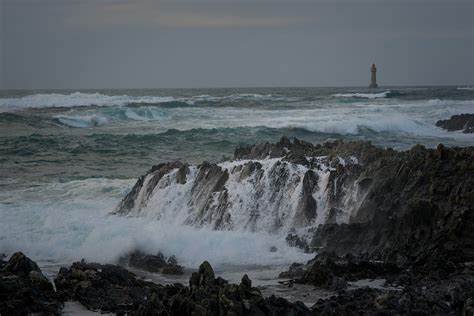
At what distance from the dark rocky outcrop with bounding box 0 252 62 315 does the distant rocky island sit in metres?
0.02

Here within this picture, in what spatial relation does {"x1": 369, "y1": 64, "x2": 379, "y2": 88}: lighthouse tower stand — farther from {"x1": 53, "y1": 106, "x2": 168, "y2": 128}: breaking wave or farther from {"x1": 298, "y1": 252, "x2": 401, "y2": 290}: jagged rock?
{"x1": 298, "y1": 252, "x2": 401, "y2": 290}: jagged rock

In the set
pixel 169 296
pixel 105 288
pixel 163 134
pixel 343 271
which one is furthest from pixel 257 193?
pixel 163 134

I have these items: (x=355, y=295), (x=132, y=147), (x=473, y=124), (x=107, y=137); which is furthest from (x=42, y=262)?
(x=473, y=124)

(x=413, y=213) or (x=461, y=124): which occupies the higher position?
(x=413, y=213)

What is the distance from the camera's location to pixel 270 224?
470 inches

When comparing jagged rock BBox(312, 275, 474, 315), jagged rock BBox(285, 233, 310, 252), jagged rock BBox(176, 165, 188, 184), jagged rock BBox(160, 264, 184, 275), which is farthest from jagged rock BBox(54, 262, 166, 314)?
jagged rock BBox(176, 165, 188, 184)

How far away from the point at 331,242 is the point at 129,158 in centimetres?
1258

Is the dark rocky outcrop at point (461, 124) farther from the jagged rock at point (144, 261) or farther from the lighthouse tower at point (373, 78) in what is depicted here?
A: the lighthouse tower at point (373, 78)

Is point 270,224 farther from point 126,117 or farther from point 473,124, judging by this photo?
point 126,117

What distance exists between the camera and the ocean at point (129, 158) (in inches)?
448

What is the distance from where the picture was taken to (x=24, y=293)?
7707 millimetres

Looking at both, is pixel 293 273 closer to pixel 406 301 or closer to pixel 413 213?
→ pixel 413 213

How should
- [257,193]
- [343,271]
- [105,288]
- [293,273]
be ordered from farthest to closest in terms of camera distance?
[257,193] → [293,273] → [343,271] → [105,288]

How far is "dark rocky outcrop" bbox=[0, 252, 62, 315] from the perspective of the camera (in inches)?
291
